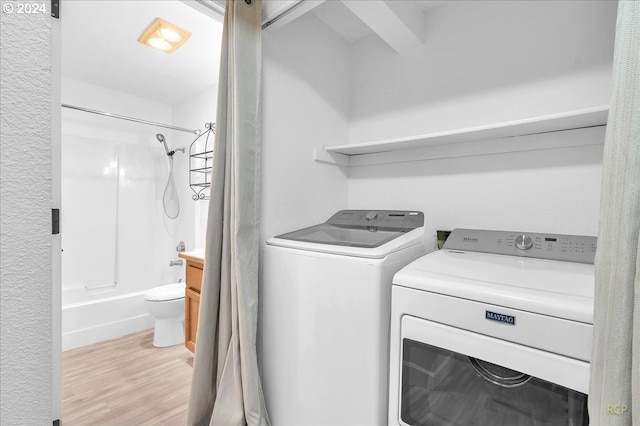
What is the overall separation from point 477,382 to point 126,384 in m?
2.38

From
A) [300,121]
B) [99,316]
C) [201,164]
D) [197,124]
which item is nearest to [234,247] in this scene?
[300,121]

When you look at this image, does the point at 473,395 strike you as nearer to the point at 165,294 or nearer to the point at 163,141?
the point at 165,294

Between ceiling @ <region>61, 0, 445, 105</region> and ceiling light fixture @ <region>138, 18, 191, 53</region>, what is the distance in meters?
0.04

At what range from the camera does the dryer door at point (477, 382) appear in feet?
2.86

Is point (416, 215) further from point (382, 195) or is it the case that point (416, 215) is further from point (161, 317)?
point (161, 317)

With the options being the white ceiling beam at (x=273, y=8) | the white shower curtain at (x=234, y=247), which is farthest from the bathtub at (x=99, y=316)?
the white ceiling beam at (x=273, y=8)

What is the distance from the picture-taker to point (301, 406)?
4.66ft

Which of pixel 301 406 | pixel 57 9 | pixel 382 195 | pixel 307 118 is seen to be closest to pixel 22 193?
pixel 57 9

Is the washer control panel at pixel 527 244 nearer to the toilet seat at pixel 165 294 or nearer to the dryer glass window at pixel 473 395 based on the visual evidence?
the dryer glass window at pixel 473 395

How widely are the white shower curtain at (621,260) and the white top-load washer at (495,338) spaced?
0.08 m

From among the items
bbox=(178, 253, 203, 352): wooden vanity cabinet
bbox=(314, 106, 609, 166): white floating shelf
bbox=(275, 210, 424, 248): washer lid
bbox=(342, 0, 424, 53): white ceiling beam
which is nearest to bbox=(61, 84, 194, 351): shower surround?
bbox=(178, 253, 203, 352): wooden vanity cabinet

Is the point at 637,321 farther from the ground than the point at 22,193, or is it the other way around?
the point at 22,193

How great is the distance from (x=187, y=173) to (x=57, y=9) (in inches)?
110

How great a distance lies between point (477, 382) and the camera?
3.35 ft
